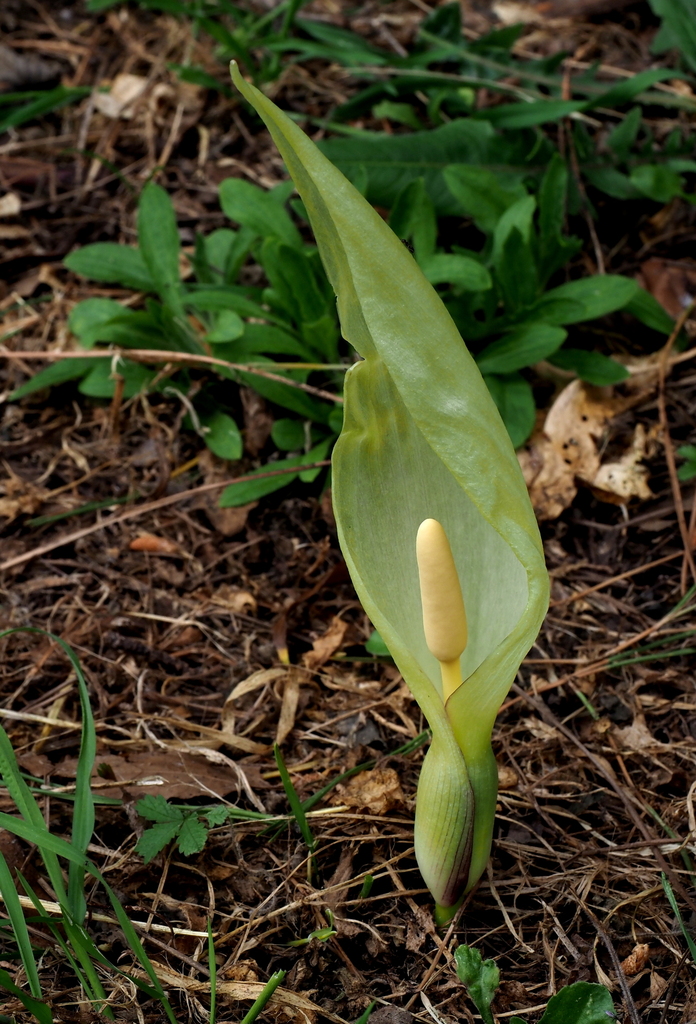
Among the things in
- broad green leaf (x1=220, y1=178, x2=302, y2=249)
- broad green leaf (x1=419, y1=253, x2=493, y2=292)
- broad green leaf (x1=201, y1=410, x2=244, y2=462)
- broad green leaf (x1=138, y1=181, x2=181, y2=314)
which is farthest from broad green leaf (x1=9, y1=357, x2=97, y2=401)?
broad green leaf (x1=419, y1=253, x2=493, y2=292)

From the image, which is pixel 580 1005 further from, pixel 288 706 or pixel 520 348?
pixel 520 348

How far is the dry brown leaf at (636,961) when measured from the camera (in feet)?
4.59

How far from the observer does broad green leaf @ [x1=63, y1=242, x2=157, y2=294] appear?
244 cm

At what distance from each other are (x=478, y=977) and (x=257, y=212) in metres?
1.81

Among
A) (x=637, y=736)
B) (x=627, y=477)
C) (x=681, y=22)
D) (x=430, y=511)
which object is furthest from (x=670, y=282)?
(x=430, y=511)

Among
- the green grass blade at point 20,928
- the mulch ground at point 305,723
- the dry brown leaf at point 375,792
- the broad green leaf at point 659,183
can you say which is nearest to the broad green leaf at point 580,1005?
the mulch ground at point 305,723

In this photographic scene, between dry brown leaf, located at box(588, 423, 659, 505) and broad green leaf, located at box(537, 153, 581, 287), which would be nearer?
dry brown leaf, located at box(588, 423, 659, 505)

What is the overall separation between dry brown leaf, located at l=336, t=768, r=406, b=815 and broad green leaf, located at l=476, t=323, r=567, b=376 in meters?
0.99

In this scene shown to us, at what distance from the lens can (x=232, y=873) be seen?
1.56m

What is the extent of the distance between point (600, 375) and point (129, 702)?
1326 mm

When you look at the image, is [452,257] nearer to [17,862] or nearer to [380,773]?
[380,773]

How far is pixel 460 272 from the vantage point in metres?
2.15

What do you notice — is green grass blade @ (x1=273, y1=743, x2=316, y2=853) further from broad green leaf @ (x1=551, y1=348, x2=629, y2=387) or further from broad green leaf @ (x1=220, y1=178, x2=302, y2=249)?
broad green leaf @ (x1=220, y1=178, x2=302, y2=249)

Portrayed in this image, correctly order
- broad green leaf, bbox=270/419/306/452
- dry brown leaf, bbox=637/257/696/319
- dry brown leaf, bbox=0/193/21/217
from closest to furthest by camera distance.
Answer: broad green leaf, bbox=270/419/306/452 → dry brown leaf, bbox=637/257/696/319 → dry brown leaf, bbox=0/193/21/217
